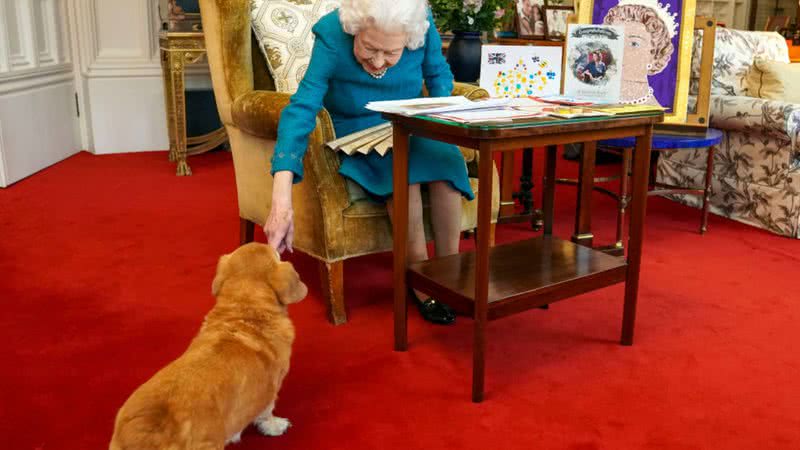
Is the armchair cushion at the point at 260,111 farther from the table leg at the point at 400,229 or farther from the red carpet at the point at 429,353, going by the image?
the red carpet at the point at 429,353

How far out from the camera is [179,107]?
4.45 m

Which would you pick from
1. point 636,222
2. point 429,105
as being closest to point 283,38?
point 429,105

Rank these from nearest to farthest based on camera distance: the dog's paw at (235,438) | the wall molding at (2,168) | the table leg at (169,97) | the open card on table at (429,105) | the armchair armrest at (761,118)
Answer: the dog's paw at (235,438) → the open card on table at (429,105) → the armchair armrest at (761,118) → the wall molding at (2,168) → the table leg at (169,97)

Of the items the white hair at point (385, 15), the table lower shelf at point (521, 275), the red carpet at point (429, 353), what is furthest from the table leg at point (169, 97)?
the table lower shelf at point (521, 275)

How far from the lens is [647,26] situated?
2996 millimetres

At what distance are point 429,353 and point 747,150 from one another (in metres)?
2.17

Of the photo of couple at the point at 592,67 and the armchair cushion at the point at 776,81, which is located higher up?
the photo of couple at the point at 592,67

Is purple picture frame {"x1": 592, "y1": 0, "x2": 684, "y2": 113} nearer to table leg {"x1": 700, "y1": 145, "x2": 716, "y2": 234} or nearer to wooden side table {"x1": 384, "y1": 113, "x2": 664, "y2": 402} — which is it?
table leg {"x1": 700, "y1": 145, "x2": 716, "y2": 234}

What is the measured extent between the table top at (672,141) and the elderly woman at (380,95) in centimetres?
87

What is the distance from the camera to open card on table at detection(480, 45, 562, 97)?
2.31 meters

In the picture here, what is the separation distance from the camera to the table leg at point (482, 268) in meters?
1.69

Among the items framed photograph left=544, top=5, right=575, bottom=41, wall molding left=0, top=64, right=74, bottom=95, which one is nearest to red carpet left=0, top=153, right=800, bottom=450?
wall molding left=0, top=64, right=74, bottom=95

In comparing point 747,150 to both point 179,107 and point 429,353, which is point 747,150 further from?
point 179,107

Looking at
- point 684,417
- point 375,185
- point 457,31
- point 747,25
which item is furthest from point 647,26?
point 747,25
